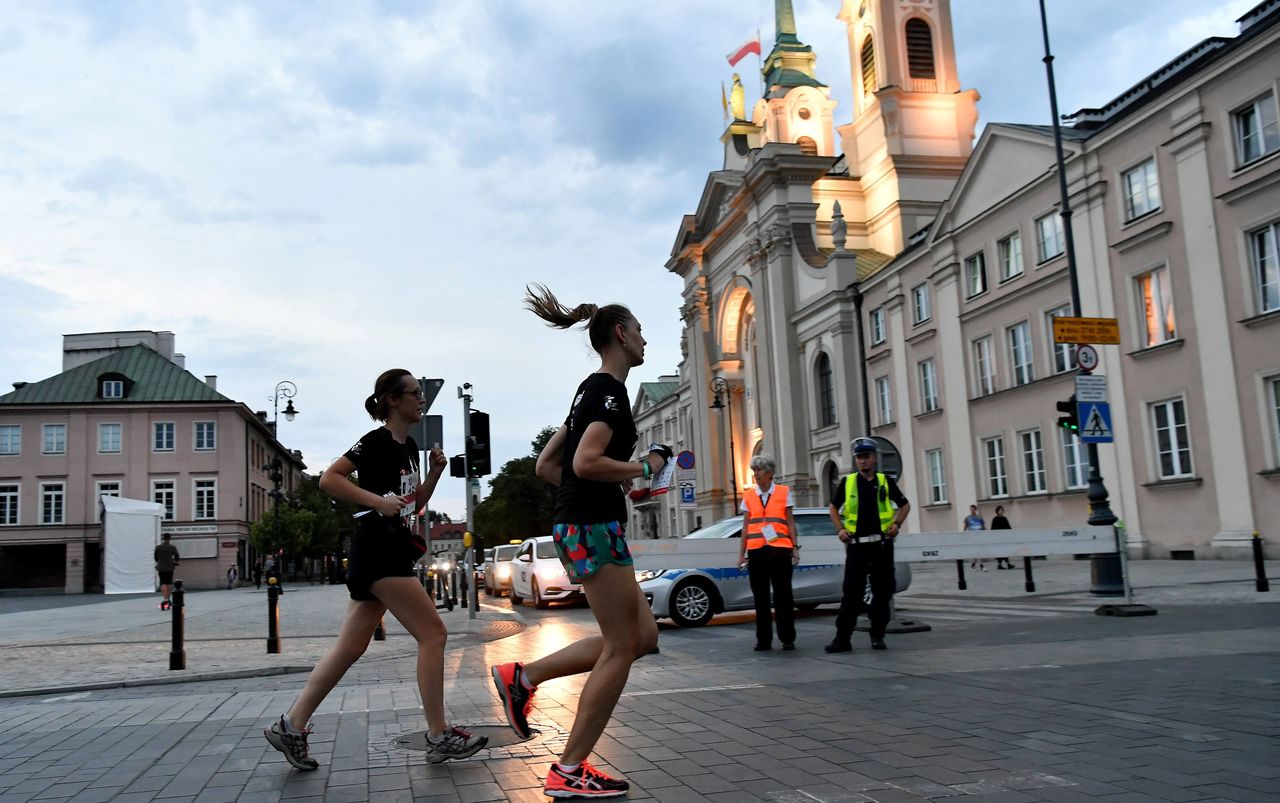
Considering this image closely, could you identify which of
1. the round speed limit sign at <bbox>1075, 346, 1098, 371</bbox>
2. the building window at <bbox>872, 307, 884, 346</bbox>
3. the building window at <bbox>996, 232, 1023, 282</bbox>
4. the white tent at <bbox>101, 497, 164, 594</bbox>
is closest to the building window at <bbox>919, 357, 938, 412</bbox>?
the building window at <bbox>872, 307, 884, 346</bbox>

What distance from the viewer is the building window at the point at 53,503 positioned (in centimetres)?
5941

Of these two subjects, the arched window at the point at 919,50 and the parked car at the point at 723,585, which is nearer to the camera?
the parked car at the point at 723,585

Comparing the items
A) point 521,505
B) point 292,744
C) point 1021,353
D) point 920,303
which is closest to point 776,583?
point 292,744

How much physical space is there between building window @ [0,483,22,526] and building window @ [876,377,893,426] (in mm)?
46420

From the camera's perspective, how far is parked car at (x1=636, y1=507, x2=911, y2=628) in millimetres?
14336

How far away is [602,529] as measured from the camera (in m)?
4.55

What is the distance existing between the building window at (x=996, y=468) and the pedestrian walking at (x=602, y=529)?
101 ft

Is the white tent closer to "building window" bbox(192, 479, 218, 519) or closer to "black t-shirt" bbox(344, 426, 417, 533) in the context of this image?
"building window" bbox(192, 479, 218, 519)

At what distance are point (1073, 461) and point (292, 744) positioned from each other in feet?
93.3

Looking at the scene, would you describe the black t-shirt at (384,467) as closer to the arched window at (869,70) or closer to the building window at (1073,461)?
the building window at (1073,461)

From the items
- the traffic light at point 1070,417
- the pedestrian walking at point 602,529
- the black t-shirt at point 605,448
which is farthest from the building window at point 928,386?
the black t-shirt at point 605,448

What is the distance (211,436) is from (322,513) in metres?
8.45

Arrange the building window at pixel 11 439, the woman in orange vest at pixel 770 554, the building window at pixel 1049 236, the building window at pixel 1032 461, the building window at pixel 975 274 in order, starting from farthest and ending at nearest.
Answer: the building window at pixel 11 439, the building window at pixel 975 274, the building window at pixel 1032 461, the building window at pixel 1049 236, the woman in orange vest at pixel 770 554

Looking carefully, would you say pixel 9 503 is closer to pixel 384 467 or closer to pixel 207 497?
pixel 207 497
